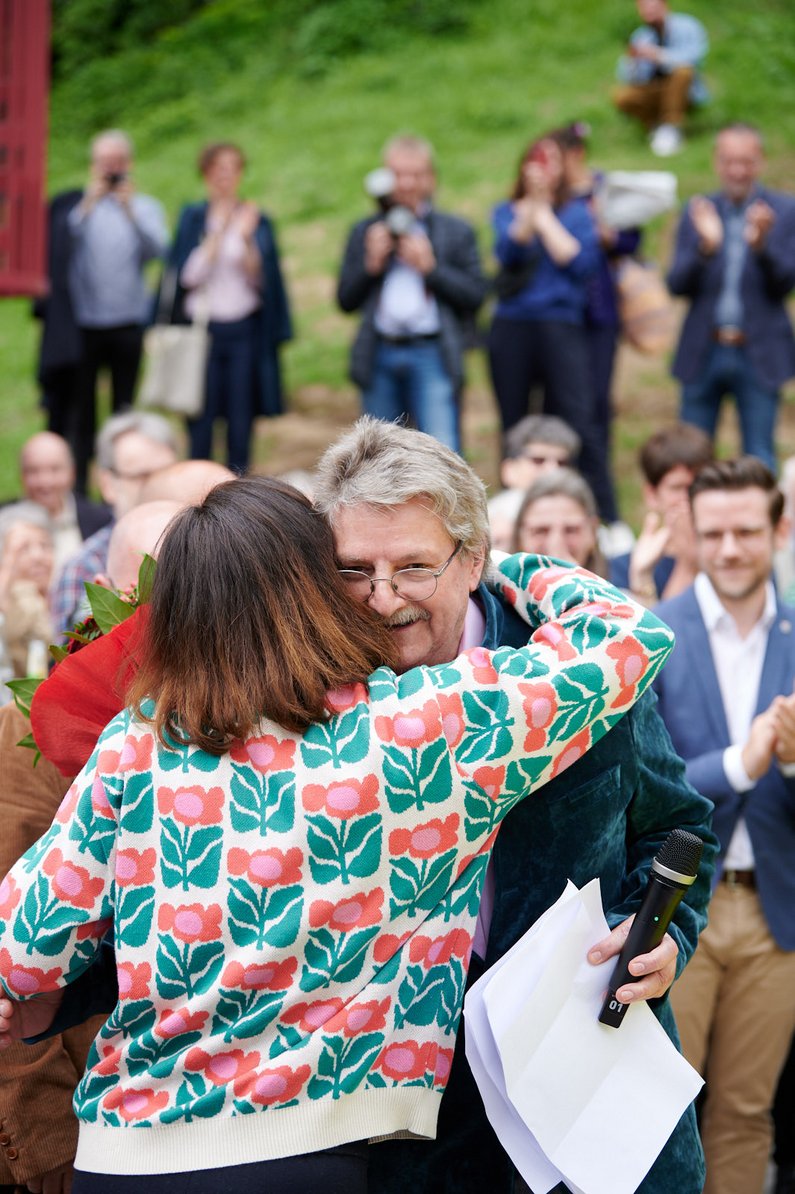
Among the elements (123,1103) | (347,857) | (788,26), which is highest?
(788,26)

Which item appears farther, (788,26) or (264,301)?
(788,26)

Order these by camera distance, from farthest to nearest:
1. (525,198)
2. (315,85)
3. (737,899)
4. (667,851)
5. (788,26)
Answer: (315,85)
(788,26)
(525,198)
(737,899)
(667,851)

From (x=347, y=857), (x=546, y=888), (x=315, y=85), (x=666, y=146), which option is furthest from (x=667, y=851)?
(x=315, y=85)

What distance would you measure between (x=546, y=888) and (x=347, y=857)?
1.58ft

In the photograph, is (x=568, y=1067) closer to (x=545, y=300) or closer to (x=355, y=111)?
(x=545, y=300)

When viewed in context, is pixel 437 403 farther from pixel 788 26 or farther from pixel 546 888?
pixel 788 26

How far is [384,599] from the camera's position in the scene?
2539 millimetres

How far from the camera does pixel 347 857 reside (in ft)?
7.39

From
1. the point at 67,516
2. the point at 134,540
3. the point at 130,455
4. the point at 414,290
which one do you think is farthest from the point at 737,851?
the point at 414,290

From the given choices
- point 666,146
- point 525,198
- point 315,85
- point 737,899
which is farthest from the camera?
point 315,85

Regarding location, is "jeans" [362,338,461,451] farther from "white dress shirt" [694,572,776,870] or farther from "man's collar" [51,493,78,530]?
"white dress shirt" [694,572,776,870]

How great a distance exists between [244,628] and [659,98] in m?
13.7

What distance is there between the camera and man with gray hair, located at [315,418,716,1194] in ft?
8.39

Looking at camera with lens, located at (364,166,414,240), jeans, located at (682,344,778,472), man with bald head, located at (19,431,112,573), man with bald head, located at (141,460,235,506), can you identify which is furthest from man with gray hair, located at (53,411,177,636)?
jeans, located at (682,344,778,472)
